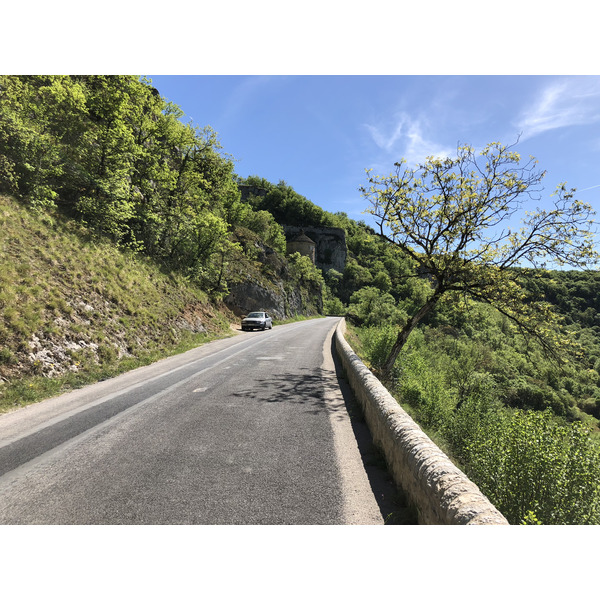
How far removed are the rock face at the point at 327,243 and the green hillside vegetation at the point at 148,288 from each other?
82458 mm

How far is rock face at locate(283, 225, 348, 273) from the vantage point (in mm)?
115625

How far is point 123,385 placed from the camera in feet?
26.6

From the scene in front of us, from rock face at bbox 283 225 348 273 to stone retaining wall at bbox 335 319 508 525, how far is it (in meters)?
111

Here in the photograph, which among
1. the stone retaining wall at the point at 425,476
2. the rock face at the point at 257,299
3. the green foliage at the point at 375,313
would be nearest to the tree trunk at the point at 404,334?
the stone retaining wall at the point at 425,476

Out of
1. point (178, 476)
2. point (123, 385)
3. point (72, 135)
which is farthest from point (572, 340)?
point (72, 135)

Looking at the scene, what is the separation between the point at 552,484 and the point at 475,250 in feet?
31.1

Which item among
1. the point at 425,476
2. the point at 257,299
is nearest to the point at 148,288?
the point at 425,476

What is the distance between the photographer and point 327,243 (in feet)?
383

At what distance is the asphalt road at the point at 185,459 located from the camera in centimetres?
307

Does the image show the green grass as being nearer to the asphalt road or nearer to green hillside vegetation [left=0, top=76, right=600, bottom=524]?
green hillside vegetation [left=0, top=76, right=600, bottom=524]

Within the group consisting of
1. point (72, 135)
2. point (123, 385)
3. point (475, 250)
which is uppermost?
point (72, 135)

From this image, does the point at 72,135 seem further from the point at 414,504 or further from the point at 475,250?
the point at 414,504

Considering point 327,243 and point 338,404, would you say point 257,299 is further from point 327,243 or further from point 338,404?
point 327,243

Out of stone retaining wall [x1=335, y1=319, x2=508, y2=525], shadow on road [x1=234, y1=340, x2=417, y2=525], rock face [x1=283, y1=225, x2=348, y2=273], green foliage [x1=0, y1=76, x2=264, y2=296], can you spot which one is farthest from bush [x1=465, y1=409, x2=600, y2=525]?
rock face [x1=283, y1=225, x2=348, y2=273]
